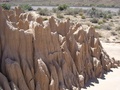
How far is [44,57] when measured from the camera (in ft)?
50.3

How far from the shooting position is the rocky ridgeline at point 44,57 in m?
13.0

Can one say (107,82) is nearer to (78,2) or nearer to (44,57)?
(44,57)

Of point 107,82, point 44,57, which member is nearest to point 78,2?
point 107,82

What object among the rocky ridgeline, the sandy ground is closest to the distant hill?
the sandy ground

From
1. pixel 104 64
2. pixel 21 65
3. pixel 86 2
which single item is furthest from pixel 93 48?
pixel 86 2

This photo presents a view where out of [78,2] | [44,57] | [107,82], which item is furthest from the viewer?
[78,2]

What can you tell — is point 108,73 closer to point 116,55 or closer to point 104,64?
point 104,64

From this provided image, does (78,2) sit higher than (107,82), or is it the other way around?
(107,82)

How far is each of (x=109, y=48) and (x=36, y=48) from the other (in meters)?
16.4

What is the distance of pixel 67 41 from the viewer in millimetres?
18797

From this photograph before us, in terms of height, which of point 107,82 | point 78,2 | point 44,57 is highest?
point 44,57

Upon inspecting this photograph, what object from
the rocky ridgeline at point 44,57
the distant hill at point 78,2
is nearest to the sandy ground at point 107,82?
the rocky ridgeline at point 44,57

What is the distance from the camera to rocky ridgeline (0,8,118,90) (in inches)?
512

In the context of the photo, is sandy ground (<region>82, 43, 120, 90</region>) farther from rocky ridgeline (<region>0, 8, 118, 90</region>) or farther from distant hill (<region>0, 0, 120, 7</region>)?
distant hill (<region>0, 0, 120, 7</region>)
